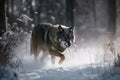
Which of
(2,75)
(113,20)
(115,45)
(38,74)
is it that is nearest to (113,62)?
(115,45)

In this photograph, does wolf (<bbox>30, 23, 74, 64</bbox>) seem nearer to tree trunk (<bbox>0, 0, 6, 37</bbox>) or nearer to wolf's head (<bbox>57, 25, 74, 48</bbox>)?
wolf's head (<bbox>57, 25, 74, 48</bbox>)

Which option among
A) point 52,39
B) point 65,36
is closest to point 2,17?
point 52,39

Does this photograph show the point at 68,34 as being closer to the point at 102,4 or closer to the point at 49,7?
the point at 49,7

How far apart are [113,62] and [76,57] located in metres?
3.61

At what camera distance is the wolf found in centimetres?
1371

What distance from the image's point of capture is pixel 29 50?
16891mm

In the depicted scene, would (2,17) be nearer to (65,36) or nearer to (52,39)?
(52,39)

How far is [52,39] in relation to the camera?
1420 centimetres

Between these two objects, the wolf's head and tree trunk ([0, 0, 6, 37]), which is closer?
tree trunk ([0, 0, 6, 37])

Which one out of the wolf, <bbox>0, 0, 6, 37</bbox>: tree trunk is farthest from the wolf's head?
<bbox>0, 0, 6, 37</bbox>: tree trunk

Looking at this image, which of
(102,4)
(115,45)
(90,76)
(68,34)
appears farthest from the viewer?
(102,4)

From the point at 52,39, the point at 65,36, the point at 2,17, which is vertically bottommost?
the point at 52,39

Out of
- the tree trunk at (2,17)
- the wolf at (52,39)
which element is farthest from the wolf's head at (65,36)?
the tree trunk at (2,17)

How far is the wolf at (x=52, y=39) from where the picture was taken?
13711mm
